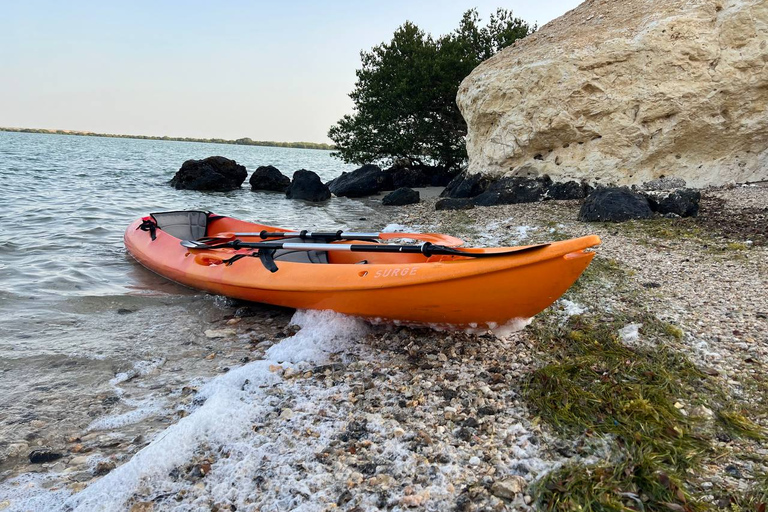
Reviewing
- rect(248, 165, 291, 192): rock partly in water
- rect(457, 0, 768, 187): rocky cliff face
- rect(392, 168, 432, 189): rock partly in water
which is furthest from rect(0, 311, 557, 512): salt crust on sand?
rect(248, 165, 291, 192): rock partly in water

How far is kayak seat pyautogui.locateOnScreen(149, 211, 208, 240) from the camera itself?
758cm

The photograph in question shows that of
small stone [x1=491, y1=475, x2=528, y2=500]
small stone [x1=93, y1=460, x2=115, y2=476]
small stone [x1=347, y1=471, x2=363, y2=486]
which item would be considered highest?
small stone [x1=491, y1=475, x2=528, y2=500]

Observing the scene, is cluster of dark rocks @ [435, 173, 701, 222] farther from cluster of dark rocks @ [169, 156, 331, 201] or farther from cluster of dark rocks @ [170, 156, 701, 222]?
cluster of dark rocks @ [169, 156, 331, 201]

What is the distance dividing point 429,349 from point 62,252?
282 inches

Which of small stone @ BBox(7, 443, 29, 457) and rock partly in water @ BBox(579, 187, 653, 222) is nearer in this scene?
small stone @ BBox(7, 443, 29, 457)

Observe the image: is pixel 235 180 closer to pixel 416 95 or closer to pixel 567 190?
pixel 416 95

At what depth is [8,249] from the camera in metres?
7.79

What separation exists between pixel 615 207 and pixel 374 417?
24.3 feet

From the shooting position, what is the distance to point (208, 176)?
19672mm

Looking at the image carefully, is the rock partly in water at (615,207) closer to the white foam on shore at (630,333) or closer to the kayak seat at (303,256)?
the white foam on shore at (630,333)

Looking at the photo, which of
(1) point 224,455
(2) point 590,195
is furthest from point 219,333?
(2) point 590,195

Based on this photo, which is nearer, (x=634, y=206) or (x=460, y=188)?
(x=634, y=206)

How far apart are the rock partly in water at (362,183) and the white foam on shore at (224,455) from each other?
53.0ft

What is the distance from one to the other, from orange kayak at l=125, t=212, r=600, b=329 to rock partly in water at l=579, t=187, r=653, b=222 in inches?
191
